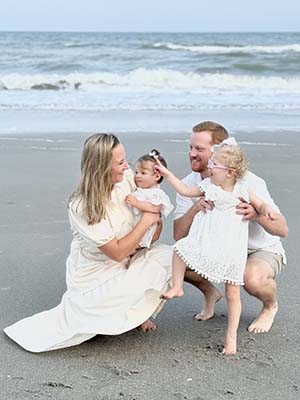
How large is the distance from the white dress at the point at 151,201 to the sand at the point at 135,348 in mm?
519

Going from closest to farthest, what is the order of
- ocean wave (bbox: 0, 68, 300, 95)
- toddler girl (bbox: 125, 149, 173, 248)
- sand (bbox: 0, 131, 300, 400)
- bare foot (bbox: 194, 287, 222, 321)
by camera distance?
sand (bbox: 0, 131, 300, 400) < toddler girl (bbox: 125, 149, 173, 248) < bare foot (bbox: 194, 287, 222, 321) < ocean wave (bbox: 0, 68, 300, 95)

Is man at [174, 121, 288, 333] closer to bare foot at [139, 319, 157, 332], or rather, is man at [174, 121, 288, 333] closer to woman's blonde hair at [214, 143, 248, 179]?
woman's blonde hair at [214, 143, 248, 179]

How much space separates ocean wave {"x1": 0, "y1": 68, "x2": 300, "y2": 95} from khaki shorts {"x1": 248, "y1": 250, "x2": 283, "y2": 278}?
14.8m

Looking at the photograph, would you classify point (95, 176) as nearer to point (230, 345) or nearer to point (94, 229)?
point (94, 229)

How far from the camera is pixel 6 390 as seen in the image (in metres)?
3.08

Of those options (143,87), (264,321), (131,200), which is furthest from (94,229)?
(143,87)

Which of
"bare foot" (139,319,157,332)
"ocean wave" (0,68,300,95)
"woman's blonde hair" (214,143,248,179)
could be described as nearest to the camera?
"woman's blonde hair" (214,143,248,179)

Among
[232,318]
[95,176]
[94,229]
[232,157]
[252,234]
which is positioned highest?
[232,157]

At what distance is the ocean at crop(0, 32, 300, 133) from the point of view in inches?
491

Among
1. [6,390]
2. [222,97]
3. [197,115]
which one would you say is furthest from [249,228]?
[222,97]

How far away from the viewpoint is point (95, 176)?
3.44m

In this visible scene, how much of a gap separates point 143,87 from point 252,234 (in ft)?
55.5

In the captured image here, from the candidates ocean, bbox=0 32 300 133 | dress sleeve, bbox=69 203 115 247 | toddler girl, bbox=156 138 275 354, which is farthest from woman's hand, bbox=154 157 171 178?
ocean, bbox=0 32 300 133

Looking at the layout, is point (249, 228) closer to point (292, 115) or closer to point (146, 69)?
point (292, 115)
